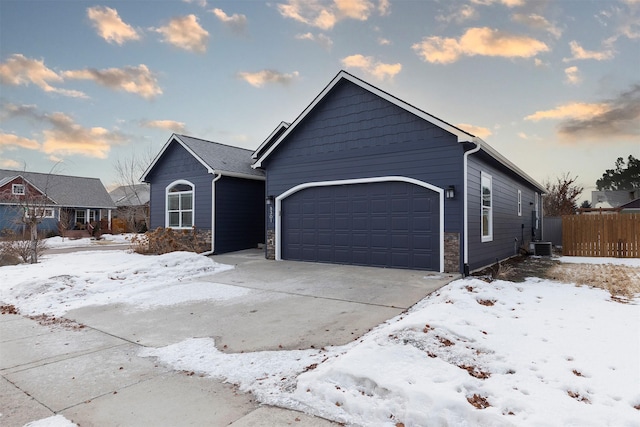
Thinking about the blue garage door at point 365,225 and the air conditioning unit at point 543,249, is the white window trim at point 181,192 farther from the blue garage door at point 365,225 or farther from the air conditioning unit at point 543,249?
the air conditioning unit at point 543,249

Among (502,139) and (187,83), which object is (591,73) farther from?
(187,83)

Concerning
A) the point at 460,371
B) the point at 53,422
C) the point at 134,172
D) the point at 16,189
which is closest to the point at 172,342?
the point at 53,422

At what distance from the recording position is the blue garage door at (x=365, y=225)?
948 centimetres

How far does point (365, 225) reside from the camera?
1048cm

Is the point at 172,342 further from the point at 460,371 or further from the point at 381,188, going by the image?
the point at 381,188

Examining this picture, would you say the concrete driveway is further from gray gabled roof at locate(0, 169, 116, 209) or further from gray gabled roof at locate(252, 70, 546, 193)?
gray gabled roof at locate(0, 169, 116, 209)

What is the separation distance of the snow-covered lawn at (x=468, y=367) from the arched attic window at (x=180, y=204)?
9.12 m

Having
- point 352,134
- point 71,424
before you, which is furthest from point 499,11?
point 71,424

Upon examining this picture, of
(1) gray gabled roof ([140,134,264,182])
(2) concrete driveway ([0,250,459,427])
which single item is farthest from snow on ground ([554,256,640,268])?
(1) gray gabled roof ([140,134,264,182])

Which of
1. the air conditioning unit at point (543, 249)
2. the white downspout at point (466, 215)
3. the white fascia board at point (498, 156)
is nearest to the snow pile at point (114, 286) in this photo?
the white downspout at point (466, 215)

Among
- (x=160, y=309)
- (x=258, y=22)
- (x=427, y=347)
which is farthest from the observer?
(x=258, y=22)

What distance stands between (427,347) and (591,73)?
14.2 metres

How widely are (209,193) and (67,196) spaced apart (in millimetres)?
24120

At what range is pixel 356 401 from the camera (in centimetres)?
283
